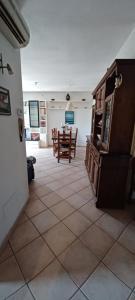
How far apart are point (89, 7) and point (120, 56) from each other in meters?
1.12

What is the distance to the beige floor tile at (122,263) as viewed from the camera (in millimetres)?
1179

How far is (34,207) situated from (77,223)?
710 mm

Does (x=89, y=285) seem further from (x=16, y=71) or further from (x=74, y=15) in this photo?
(x=74, y=15)

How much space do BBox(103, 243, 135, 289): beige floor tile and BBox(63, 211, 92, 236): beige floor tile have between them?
0.39 metres

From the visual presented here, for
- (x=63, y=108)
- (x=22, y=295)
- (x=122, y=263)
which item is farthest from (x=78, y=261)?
(x=63, y=108)

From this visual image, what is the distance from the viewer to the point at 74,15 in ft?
5.03

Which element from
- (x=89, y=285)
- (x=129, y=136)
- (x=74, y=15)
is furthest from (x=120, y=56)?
(x=89, y=285)

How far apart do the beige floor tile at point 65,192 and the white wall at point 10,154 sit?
0.75 metres

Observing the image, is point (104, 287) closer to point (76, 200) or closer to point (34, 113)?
point (76, 200)

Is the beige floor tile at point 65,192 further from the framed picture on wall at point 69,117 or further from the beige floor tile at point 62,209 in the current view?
the framed picture on wall at point 69,117

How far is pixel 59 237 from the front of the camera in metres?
1.57

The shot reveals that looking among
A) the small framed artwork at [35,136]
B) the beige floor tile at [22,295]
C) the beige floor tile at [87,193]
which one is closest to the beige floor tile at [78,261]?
the beige floor tile at [22,295]

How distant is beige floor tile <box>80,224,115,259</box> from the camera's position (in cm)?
142

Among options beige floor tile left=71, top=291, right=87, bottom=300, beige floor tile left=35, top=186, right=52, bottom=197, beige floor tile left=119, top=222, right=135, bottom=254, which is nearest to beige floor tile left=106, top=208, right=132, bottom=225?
beige floor tile left=119, top=222, right=135, bottom=254
